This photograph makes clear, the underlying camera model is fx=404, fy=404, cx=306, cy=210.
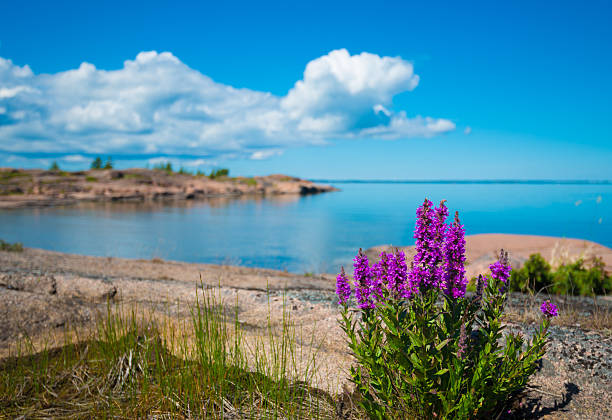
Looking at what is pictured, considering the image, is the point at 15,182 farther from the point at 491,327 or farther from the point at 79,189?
the point at 491,327

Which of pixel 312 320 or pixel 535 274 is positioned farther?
pixel 535 274

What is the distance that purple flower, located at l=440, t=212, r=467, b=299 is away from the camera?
8.72ft

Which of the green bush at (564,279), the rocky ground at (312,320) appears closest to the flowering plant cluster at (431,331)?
the rocky ground at (312,320)

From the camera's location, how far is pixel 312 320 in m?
5.76

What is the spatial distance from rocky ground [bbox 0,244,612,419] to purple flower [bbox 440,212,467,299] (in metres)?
1.20

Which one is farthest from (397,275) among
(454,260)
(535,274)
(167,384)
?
(535,274)

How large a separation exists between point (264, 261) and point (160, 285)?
11052 mm

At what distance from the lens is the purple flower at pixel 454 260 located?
2658 mm

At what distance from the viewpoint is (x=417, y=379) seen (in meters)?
2.69

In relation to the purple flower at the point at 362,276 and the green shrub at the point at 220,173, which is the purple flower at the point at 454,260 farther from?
the green shrub at the point at 220,173

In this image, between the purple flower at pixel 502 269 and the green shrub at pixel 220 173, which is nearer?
the purple flower at pixel 502 269

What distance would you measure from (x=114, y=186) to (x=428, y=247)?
57.2m

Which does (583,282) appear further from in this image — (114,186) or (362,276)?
(114,186)

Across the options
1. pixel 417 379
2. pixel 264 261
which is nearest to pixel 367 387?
pixel 417 379
